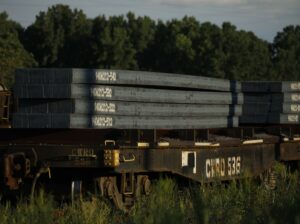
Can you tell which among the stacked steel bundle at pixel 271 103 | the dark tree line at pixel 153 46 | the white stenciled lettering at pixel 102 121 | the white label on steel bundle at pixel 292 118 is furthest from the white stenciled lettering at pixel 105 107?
the dark tree line at pixel 153 46

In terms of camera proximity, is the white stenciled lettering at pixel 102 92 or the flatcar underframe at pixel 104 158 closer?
the flatcar underframe at pixel 104 158

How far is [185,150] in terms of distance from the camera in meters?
11.5

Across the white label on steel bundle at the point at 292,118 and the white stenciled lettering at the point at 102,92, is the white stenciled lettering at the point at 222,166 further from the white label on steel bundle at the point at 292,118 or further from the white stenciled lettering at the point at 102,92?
the white label on steel bundle at the point at 292,118

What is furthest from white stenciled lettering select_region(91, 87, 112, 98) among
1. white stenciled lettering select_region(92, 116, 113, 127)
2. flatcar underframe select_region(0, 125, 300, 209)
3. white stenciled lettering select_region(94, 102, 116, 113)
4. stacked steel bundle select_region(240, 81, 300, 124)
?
stacked steel bundle select_region(240, 81, 300, 124)

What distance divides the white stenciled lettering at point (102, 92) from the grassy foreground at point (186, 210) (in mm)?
1659

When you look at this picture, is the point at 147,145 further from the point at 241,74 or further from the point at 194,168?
the point at 241,74

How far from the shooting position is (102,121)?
10852 mm

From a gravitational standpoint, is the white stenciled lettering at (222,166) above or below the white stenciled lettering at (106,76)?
below

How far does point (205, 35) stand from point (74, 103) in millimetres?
77316

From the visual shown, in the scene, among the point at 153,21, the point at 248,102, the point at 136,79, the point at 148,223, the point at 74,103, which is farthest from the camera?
the point at 153,21

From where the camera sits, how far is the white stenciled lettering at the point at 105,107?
10.7 meters

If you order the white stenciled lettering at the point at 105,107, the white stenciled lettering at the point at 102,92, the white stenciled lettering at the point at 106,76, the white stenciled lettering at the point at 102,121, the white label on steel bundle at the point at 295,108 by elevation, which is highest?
the white stenciled lettering at the point at 106,76

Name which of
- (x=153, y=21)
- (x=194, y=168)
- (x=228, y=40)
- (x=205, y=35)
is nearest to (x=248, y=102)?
(x=194, y=168)

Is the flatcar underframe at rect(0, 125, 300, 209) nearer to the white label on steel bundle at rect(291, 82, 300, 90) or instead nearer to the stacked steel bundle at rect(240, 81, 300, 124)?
the stacked steel bundle at rect(240, 81, 300, 124)
